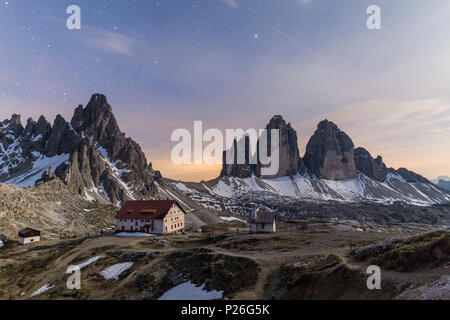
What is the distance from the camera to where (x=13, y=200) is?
87.4 m

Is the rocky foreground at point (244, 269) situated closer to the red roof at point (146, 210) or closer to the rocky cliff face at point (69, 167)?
the red roof at point (146, 210)

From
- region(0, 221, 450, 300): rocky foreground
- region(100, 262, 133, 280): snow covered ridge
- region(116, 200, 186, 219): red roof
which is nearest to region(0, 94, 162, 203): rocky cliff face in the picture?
region(116, 200, 186, 219): red roof

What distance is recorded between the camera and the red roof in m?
72.8

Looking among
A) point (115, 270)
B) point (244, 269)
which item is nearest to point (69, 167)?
point (115, 270)

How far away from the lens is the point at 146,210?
74375 millimetres

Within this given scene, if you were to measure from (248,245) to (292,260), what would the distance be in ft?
49.9

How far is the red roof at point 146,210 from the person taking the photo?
2864 inches

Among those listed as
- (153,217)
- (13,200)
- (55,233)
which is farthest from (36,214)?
(153,217)

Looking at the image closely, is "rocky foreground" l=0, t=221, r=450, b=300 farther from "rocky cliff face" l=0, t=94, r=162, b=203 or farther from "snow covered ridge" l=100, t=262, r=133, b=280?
"rocky cliff face" l=0, t=94, r=162, b=203

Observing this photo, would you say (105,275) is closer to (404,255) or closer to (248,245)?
(248,245)

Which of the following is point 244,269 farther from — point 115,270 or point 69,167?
point 69,167

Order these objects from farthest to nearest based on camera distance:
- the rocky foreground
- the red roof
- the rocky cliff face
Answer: the rocky cliff face → the red roof → the rocky foreground

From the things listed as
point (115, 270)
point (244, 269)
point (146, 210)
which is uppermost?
point (146, 210)
